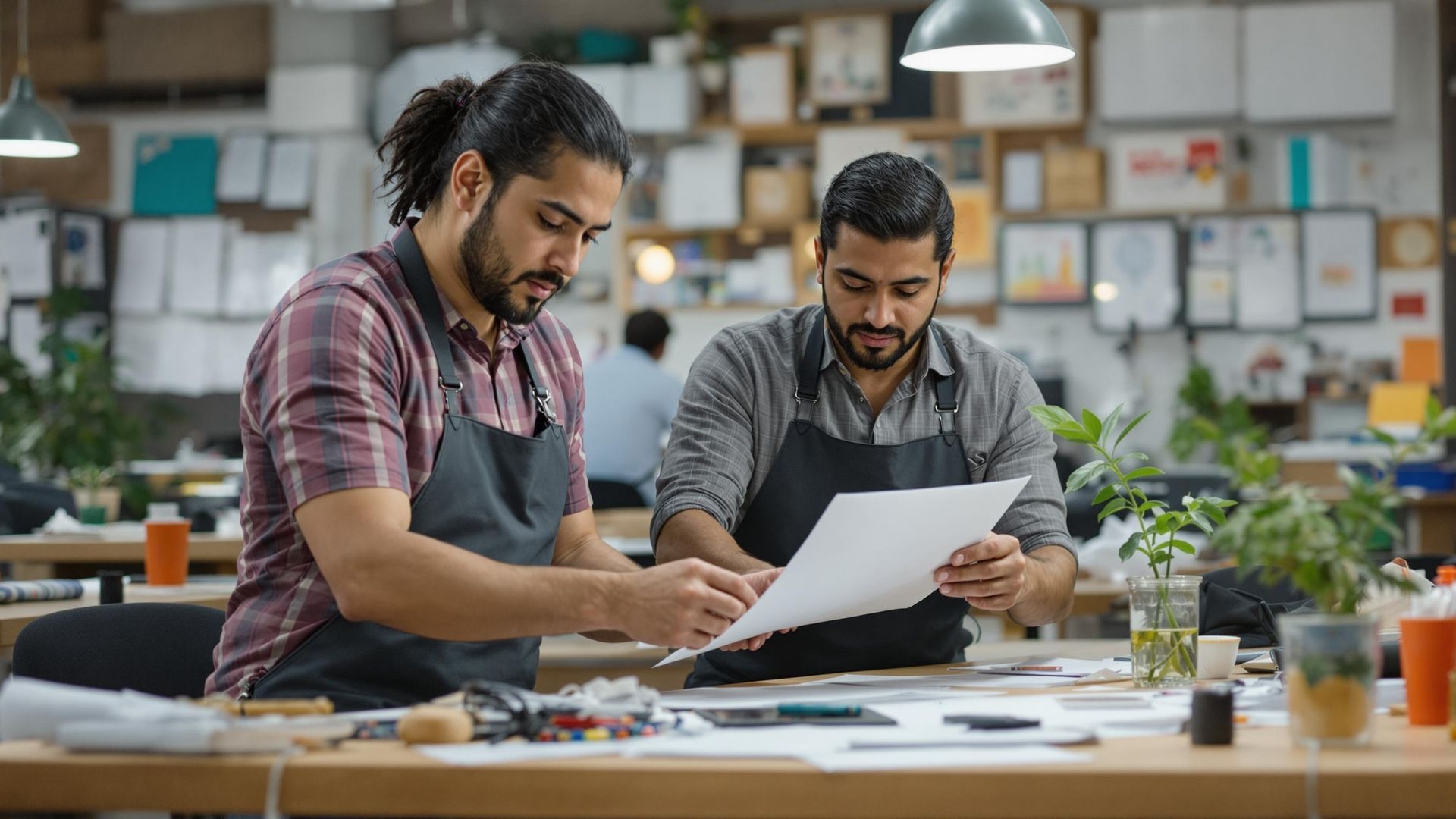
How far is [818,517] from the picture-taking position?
2.57 metres

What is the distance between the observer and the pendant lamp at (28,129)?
5438mm

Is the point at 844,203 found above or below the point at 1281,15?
below

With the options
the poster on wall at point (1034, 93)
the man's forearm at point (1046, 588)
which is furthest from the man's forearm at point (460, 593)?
the poster on wall at point (1034, 93)

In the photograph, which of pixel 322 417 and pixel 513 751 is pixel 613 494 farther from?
pixel 513 751

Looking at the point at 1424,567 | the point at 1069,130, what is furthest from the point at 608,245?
the point at 1424,567

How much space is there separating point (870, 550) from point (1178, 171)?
6735 mm

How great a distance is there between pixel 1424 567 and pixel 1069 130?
5.20m

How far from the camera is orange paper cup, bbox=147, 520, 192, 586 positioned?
3445 mm

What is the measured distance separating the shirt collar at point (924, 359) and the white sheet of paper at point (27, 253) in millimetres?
7721

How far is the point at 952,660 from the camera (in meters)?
2.55

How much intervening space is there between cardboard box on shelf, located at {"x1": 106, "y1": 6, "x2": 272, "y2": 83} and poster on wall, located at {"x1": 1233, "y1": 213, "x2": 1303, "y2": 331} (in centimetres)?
551

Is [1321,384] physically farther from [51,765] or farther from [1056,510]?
[51,765]

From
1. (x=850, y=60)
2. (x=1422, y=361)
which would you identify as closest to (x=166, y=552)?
(x=850, y=60)

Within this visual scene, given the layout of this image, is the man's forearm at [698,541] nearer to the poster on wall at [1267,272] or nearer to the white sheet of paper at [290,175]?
the poster on wall at [1267,272]
